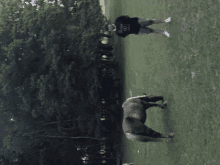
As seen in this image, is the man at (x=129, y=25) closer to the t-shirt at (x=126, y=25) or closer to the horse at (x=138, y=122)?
the t-shirt at (x=126, y=25)

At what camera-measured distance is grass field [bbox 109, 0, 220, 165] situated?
3924mm

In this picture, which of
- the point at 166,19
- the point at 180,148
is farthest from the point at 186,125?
the point at 166,19

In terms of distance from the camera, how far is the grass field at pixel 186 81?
3924 millimetres

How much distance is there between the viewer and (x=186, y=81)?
16.2 feet

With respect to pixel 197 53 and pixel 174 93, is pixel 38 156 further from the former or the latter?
pixel 197 53

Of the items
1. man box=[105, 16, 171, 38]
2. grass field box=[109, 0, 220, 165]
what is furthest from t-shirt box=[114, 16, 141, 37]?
grass field box=[109, 0, 220, 165]

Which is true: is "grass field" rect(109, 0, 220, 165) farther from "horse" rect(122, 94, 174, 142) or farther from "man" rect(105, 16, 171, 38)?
"man" rect(105, 16, 171, 38)

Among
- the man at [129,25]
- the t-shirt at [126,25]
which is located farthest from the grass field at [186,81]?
the t-shirt at [126,25]

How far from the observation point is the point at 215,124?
12.5 feet

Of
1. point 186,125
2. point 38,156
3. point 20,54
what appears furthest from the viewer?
point 38,156

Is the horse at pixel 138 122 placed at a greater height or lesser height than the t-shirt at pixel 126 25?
lesser

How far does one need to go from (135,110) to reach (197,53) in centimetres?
266

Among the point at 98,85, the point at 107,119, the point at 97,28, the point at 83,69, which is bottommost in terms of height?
the point at 107,119

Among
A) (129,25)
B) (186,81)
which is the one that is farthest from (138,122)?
(129,25)
